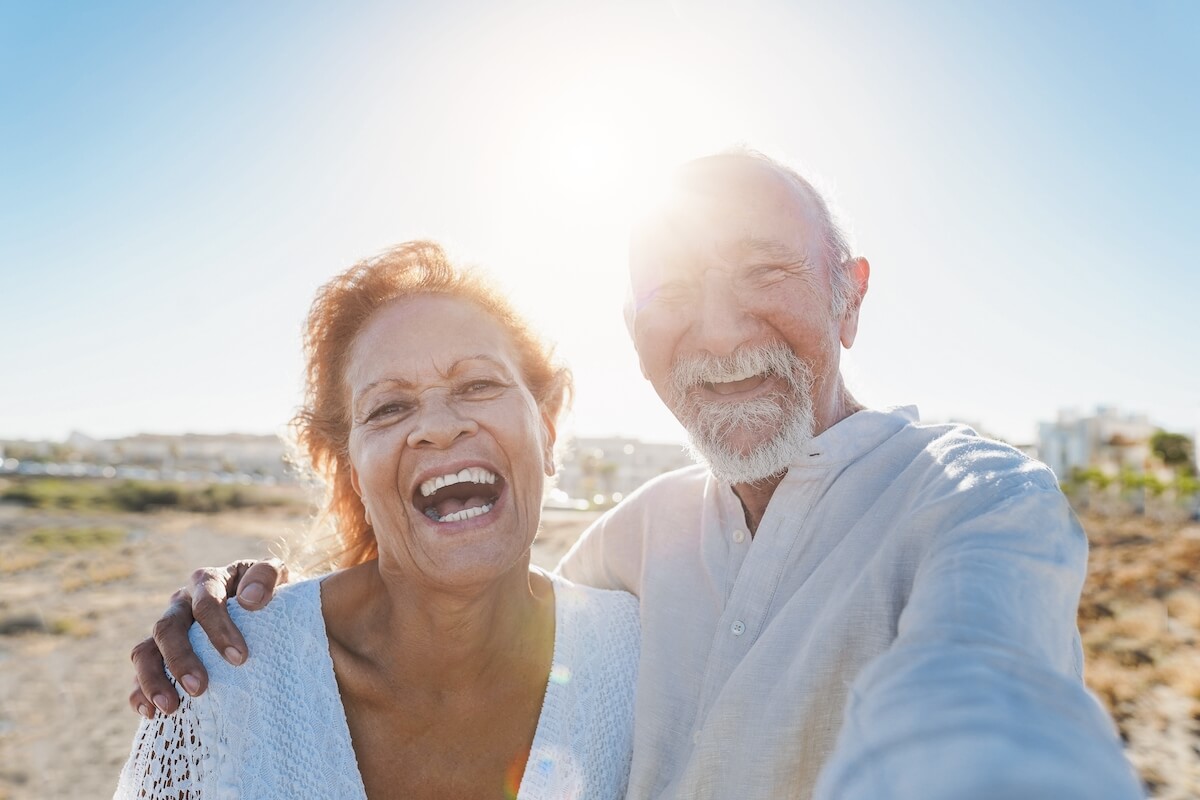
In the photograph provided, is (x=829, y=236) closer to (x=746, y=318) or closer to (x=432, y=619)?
(x=746, y=318)

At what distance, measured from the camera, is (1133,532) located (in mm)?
30328

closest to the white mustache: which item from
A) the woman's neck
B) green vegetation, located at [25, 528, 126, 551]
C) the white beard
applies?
the white beard

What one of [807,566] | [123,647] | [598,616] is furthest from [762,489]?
[123,647]

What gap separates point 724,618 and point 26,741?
28.7 ft

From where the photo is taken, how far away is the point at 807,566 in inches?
76.7

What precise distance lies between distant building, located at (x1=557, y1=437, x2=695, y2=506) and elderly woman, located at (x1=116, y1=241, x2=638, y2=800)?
3397 cm

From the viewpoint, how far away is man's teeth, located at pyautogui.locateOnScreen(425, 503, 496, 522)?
7.71 ft

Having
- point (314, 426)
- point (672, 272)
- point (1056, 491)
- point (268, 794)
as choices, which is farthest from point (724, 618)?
point (314, 426)

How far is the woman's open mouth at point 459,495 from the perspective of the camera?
2.35 metres

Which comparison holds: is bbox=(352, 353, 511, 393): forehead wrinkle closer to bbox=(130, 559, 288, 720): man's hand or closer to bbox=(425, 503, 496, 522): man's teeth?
bbox=(425, 503, 496, 522): man's teeth

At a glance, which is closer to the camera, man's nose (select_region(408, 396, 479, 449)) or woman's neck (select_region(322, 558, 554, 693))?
man's nose (select_region(408, 396, 479, 449))

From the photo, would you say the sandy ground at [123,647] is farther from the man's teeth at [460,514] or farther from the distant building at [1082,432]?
the distant building at [1082,432]

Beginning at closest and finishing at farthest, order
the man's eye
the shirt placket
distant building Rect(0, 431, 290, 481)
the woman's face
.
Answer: the shirt placket, the woman's face, the man's eye, distant building Rect(0, 431, 290, 481)

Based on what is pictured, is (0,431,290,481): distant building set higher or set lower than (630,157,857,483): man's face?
lower
